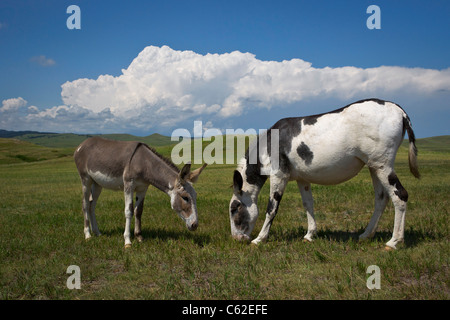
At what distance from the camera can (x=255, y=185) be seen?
29.0 ft

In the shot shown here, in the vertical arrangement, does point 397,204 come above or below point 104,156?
below

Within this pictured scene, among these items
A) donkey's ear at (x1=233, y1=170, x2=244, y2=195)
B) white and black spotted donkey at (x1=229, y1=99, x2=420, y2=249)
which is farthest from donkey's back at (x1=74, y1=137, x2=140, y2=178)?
white and black spotted donkey at (x1=229, y1=99, x2=420, y2=249)

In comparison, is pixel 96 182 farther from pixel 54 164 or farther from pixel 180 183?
pixel 54 164

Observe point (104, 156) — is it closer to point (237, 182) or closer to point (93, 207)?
point (93, 207)

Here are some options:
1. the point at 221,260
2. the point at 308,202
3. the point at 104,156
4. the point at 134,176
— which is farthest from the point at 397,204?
the point at 104,156

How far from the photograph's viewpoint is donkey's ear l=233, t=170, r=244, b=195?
8.58 m

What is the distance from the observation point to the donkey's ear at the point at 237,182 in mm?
8578

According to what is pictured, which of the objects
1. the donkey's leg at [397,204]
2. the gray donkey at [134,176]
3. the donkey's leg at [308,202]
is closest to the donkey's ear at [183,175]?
the gray donkey at [134,176]

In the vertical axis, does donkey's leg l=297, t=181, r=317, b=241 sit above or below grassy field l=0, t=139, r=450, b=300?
above

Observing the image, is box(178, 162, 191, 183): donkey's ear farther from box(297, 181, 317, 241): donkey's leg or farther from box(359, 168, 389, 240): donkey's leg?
box(359, 168, 389, 240): donkey's leg

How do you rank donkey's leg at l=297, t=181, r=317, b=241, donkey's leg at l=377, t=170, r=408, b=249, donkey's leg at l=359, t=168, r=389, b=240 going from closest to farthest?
donkey's leg at l=377, t=170, r=408, b=249, donkey's leg at l=359, t=168, r=389, b=240, donkey's leg at l=297, t=181, r=317, b=241

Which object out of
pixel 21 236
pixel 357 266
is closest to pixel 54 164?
pixel 21 236

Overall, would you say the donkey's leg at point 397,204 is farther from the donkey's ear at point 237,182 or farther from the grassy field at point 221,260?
the donkey's ear at point 237,182

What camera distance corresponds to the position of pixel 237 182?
28.6ft
